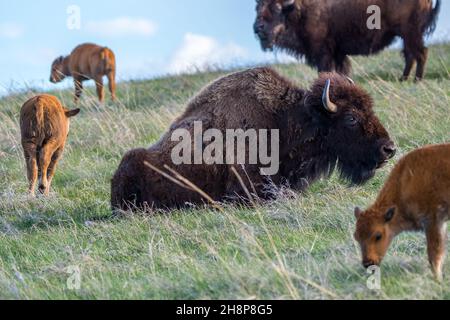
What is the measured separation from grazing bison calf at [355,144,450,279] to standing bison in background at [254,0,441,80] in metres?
7.70

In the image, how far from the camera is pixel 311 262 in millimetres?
4824

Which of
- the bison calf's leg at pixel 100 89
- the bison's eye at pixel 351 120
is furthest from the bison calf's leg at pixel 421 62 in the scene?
the bison's eye at pixel 351 120

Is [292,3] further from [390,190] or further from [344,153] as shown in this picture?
[390,190]

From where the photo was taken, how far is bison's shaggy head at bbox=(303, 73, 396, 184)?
7020 mm

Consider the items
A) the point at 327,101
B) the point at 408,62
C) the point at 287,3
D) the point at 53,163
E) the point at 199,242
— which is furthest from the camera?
the point at 408,62

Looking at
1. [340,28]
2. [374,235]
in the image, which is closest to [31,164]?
[374,235]

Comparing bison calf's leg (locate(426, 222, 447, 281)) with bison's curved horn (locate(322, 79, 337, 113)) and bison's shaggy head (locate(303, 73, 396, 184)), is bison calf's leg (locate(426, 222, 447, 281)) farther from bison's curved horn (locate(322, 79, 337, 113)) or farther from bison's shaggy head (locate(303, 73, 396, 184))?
bison's curved horn (locate(322, 79, 337, 113))

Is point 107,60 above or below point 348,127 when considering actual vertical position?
below

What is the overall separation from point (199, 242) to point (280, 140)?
6.08 ft

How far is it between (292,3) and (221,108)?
17.5 ft

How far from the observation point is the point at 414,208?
4414 mm

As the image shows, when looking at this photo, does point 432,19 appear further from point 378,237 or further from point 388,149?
point 378,237

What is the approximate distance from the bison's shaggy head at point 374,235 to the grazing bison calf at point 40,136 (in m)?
4.69

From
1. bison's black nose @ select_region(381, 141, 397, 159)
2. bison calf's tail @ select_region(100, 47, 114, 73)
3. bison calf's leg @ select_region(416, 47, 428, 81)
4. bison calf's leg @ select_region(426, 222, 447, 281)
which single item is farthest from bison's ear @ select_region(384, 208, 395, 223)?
bison calf's tail @ select_region(100, 47, 114, 73)
